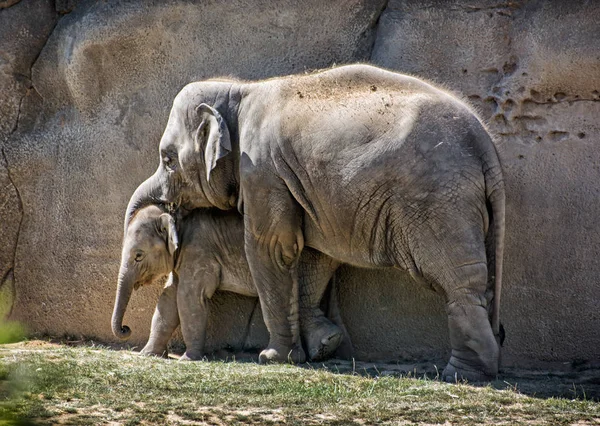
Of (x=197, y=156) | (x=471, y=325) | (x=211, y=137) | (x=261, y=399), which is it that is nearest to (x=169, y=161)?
(x=197, y=156)

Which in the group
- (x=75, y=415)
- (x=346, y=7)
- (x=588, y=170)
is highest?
(x=346, y=7)

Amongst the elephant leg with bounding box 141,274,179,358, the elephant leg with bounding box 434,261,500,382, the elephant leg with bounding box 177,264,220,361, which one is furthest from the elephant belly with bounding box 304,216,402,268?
the elephant leg with bounding box 141,274,179,358

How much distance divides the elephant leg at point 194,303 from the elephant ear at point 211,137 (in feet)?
2.49

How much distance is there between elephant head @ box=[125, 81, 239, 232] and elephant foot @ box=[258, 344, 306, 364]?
1.16 metres

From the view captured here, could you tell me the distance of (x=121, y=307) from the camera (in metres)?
7.78

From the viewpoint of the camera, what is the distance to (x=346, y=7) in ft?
26.7

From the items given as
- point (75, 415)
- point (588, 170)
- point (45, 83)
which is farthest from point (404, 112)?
point (45, 83)

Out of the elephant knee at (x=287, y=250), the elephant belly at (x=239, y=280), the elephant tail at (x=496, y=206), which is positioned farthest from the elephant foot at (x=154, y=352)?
the elephant tail at (x=496, y=206)

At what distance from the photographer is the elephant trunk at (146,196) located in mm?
7887

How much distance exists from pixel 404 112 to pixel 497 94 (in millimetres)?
1104

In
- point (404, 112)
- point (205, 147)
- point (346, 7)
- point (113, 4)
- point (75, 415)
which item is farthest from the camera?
point (113, 4)

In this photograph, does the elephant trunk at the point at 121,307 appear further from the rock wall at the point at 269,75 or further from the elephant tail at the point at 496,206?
the elephant tail at the point at 496,206

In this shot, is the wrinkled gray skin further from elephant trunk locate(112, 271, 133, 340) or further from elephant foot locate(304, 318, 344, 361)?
elephant trunk locate(112, 271, 133, 340)

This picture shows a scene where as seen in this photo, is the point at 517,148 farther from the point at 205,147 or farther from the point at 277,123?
the point at 205,147
